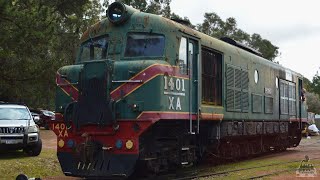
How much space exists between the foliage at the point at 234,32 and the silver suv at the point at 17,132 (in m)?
52.6

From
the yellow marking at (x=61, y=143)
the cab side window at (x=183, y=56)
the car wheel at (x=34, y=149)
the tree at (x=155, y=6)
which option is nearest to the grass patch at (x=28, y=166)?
the car wheel at (x=34, y=149)

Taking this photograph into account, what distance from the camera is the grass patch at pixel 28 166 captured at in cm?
1281

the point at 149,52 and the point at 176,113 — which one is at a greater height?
the point at 149,52

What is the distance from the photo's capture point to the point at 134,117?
32.8 ft

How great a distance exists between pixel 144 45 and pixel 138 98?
1.54 m

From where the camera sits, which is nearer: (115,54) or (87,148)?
(87,148)

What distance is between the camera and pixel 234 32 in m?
73.9

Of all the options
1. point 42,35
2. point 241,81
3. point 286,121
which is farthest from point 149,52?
point 286,121

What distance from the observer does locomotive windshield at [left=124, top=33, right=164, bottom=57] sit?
10.9 meters

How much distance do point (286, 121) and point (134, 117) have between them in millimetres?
12276

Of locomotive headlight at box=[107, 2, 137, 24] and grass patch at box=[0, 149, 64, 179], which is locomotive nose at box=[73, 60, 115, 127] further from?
grass patch at box=[0, 149, 64, 179]

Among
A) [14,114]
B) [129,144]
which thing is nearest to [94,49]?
[129,144]

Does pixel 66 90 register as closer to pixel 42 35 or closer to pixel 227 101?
pixel 227 101

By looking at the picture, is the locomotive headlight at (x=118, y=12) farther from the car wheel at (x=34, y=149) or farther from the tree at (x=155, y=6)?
the tree at (x=155, y=6)
